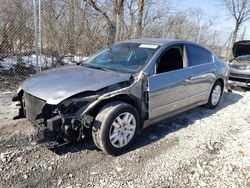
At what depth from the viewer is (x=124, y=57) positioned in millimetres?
4367

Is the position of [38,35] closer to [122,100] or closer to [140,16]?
[122,100]

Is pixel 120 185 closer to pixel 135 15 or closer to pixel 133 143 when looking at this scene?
pixel 133 143

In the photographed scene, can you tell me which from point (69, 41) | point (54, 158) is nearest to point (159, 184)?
point (54, 158)

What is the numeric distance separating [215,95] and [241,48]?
14.9 feet

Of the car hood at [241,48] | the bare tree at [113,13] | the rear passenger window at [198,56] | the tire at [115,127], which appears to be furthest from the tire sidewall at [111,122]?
the car hood at [241,48]

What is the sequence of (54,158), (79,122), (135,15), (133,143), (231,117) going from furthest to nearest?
1. (135,15)
2. (231,117)
3. (133,143)
4. (54,158)
5. (79,122)

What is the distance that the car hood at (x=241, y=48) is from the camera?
Result: 9.23 m

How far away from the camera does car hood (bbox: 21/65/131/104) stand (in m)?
3.22

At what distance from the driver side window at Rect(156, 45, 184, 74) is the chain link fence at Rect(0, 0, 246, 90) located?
13.1ft

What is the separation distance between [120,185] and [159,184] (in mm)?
479

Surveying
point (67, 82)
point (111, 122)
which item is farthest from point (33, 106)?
point (111, 122)

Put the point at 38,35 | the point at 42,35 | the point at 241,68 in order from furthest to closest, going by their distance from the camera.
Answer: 1. the point at 241,68
2. the point at 42,35
3. the point at 38,35

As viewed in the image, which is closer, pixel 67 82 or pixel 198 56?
pixel 67 82

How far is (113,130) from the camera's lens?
11.6 feet
